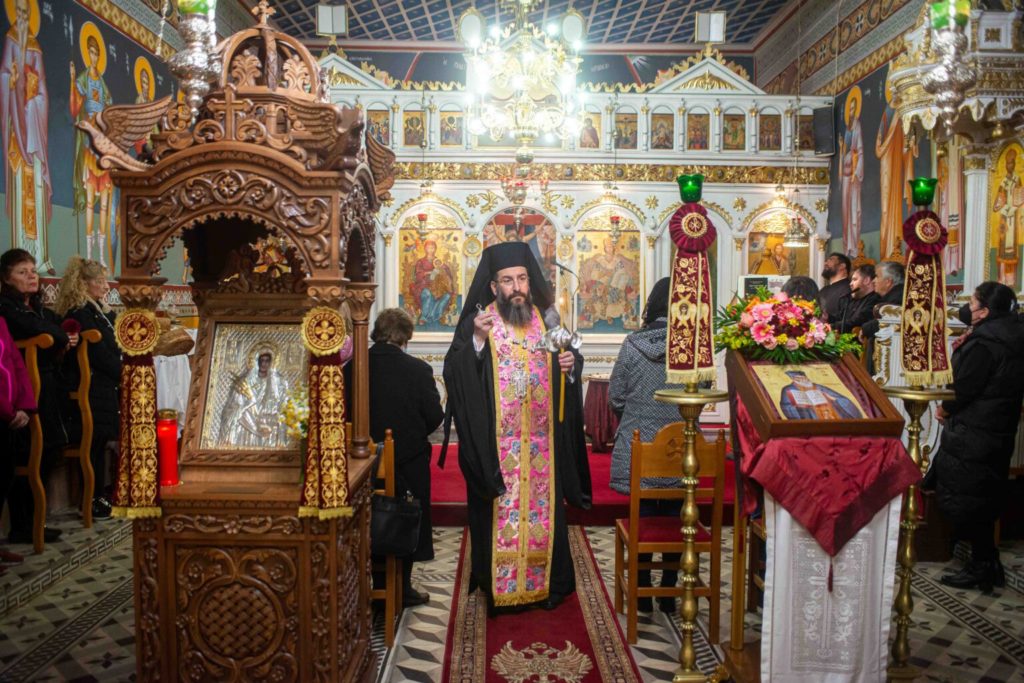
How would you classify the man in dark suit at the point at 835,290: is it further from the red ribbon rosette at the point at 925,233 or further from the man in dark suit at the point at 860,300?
the red ribbon rosette at the point at 925,233

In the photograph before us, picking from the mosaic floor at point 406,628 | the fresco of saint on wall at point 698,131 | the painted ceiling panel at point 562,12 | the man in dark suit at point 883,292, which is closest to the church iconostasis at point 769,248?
the fresco of saint on wall at point 698,131

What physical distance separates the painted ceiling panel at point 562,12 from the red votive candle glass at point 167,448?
38.2 ft

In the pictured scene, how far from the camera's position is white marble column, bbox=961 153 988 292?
6.68 metres

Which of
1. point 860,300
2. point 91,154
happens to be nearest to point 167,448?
point 91,154

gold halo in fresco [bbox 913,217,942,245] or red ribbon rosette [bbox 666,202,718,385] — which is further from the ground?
gold halo in fresco [bbox 913,217,942,245]

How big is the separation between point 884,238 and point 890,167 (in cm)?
83

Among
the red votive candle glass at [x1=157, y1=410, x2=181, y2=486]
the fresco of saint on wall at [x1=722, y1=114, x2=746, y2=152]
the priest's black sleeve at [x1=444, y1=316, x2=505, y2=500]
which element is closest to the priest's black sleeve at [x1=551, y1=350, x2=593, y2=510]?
the priest's black sleeve at [x1=444, y1=316, x2=505, y2=500]

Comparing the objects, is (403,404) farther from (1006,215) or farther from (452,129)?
(452,129)

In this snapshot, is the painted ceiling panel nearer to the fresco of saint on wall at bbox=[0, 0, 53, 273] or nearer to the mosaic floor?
the fresco of saint on wall at bbox=[0, 0, 53, 273]

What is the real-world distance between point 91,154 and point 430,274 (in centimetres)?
447

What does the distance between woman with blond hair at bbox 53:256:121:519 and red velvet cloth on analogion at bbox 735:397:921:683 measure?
489 centimetres

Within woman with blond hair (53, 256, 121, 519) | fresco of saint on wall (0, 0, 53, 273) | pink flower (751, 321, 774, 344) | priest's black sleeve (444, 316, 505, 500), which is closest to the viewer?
pink flower (751, 321, 774, 344)

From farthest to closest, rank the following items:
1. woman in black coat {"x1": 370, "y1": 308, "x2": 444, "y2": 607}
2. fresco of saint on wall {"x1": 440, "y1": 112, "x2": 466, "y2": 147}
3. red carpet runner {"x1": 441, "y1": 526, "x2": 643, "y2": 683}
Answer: fresco of saint on wall {"x1": 440, "y1": 112, "x2": 466, "y2": 147} < woman in black coat {"x1": 370, "y1": 308, "x2": 444, "y2": 607} < red carpet runner {"x1": 441, "y1": 526, "x2": 643, "y2": 683}

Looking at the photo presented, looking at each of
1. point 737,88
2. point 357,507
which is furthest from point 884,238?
point 357,507
